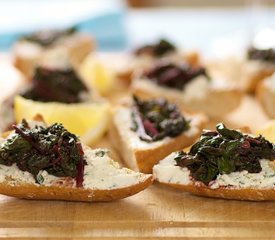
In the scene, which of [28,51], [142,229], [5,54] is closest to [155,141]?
[142,229]

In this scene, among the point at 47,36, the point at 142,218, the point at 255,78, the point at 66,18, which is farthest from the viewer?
the point at 66,18

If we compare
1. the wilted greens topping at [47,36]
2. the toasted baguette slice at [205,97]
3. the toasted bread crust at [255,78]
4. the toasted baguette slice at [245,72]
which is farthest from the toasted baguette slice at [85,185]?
the wilted greens topping at [47,36]

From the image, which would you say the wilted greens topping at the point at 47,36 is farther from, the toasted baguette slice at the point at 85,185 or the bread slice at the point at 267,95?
the toasted baguette slice at the point at 85,185

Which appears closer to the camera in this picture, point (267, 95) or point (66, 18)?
point (267, 95)

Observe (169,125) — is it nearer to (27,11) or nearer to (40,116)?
(40,116)

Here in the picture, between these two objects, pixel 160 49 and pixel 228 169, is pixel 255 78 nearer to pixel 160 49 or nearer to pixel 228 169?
pixel 160 49

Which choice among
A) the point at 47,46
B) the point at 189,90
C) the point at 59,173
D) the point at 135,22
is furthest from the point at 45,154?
the point at 135,22
